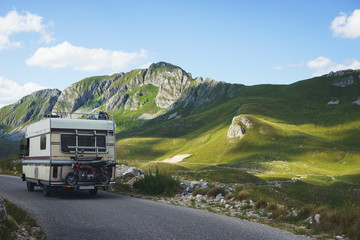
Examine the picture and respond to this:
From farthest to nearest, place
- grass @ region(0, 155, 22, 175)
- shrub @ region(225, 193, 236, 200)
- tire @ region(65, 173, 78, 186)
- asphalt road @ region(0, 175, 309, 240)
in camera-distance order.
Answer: grass @ region(0, 155, 22, 175)
tire @ region(65, 173, 78, 186)
shrub @ region(225, 193, 236, 200)
asphalt road @ region(0, 175, 309, 240)

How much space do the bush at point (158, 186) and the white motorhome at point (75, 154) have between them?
3134 millimetres

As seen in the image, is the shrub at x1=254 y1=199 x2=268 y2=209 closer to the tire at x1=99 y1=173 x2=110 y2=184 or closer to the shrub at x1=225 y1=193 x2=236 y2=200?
the shrub at x1=225 y1=193 x2=236 y2=200

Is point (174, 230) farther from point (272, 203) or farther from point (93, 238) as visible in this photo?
point (272, 203)

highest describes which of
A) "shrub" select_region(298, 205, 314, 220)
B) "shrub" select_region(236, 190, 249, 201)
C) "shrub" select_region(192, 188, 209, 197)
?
"shrub" select_region(298, 205, 314, 220)

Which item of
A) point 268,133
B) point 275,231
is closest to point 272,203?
point 275,231

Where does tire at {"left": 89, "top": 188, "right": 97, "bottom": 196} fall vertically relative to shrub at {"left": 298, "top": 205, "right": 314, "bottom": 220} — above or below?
below

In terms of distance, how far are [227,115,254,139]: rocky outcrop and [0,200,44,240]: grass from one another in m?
118

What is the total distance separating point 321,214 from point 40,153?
17.3m

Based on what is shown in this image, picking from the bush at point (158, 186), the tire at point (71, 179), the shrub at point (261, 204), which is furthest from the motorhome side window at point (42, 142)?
the shrub at point (261, 204)

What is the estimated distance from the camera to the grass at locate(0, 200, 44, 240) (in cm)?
875

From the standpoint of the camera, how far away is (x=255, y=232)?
11.0 m

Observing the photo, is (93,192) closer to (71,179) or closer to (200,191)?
(71,179)

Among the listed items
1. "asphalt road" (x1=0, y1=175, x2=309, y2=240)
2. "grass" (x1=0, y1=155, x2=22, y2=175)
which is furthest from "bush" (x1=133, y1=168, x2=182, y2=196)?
"grass" (x1=0, y1=155, x2=22, y2=175)

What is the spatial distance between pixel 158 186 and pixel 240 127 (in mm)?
110999
